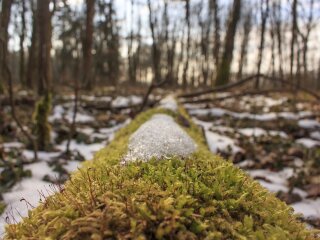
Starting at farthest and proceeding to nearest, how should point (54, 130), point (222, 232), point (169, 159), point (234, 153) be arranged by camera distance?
point (54, 130), point (234, 153), point (169, 159), point (222, 232)

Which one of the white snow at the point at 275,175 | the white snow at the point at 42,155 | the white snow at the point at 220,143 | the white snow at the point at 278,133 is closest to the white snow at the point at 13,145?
the white snow at the point at 42,155

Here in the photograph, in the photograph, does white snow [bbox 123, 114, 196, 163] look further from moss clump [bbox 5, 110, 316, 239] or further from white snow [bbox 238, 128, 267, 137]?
white snow [bbox 238, 128, 267, 137]

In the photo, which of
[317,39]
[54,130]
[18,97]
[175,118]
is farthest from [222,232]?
[317,39]

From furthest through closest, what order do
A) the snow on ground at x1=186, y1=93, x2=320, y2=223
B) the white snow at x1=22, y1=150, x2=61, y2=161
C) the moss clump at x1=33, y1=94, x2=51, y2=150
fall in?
the moss clump at x1=33, y1=94, x2=51, y2=150, the white snow at x1=22, y1=150, x2=61, y2=161, the snow on ground at x1=186, y1=93, x2=320, y2=223

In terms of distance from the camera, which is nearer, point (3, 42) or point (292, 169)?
point (3, 42)

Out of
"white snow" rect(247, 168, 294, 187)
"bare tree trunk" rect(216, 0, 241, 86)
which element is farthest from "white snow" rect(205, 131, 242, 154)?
"bare tree trunk" rect(216, 0, 241, 86)

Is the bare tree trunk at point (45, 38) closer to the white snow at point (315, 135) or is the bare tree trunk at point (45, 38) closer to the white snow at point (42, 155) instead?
the white snow at point (42, 155)

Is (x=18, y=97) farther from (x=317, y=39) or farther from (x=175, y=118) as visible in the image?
(x=317, y=39)
